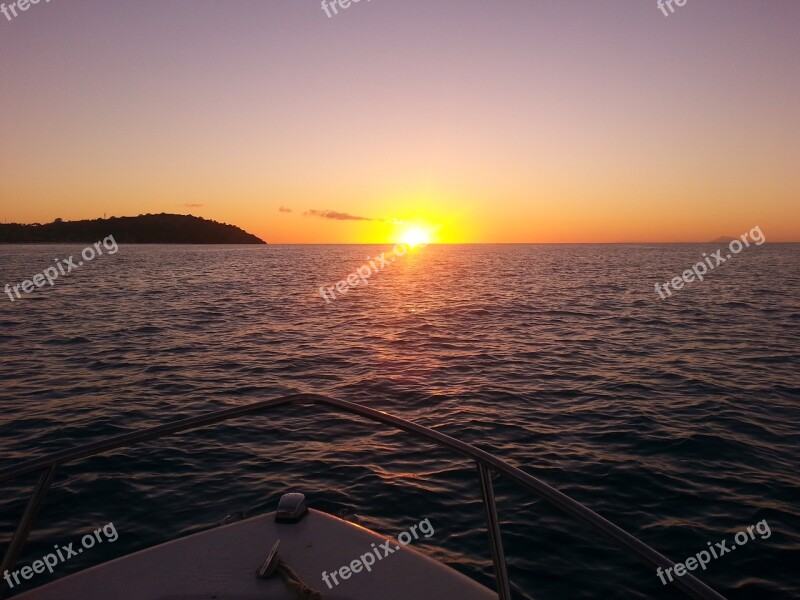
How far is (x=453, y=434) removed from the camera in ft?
34.2

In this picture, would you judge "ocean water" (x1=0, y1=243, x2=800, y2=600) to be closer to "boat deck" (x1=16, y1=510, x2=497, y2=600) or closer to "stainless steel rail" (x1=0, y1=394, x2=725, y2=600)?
"boat deck" (x1=16, y1=510, x2=497, y2=600)

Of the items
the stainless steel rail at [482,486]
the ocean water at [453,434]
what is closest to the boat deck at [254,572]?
the ocean water at [453,434]

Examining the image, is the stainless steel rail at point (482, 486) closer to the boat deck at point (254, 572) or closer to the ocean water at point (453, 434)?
the boat deck at point (254, 572)

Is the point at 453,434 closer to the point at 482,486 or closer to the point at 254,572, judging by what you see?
the point at 254,572

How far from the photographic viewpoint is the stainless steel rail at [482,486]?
6.40 feet

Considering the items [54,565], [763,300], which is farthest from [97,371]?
[763,300]

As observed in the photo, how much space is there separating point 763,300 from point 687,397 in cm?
2669

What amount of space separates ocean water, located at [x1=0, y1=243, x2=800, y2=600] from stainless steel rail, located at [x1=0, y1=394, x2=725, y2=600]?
119 cm

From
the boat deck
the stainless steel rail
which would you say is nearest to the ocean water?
the boat deck

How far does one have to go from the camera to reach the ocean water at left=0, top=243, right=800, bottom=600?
668cm

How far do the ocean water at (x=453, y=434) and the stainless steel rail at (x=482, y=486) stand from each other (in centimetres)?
119

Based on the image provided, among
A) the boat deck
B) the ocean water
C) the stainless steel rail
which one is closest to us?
the stainless steel rail

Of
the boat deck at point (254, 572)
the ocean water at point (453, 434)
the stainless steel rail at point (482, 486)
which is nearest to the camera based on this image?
the stainless steel rail at point (482, 486)

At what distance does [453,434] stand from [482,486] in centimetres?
819
